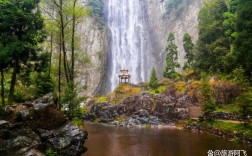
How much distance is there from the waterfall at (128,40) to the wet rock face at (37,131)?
5301cm

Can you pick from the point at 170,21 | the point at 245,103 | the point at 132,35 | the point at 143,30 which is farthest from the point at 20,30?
the point at 170,21

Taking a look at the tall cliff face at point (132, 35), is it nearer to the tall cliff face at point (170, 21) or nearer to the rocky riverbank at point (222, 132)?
the tall cliff face at point (170, 21)

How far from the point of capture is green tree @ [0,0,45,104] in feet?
60.1

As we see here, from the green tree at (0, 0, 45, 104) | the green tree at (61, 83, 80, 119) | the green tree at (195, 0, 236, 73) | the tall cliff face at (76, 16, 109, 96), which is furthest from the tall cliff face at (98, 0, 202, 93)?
the green tree at (0, 0, 45, 104)

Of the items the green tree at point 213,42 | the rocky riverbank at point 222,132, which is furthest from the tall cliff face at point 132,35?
the rocky riverbank at point 222,132

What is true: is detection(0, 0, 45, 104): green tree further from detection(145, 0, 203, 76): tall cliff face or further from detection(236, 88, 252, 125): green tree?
detection(145, 0, 203, 76): tall cliff face

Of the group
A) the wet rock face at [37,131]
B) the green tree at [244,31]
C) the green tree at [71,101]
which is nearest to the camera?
the wet rock face at [37,131]

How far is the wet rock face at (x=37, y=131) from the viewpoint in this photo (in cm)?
1223

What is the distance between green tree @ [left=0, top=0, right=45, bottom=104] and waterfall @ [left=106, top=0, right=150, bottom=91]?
48556 millimetres

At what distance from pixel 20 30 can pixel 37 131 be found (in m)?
8.89

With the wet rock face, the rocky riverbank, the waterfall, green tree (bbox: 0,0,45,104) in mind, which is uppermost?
the waterfall

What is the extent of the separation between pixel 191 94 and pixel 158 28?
140 ft

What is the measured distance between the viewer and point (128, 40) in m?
73.7

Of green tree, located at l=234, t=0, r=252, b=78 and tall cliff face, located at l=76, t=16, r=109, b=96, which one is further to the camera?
tall cliff face, located at l=76, t=16, r=109, b=96
